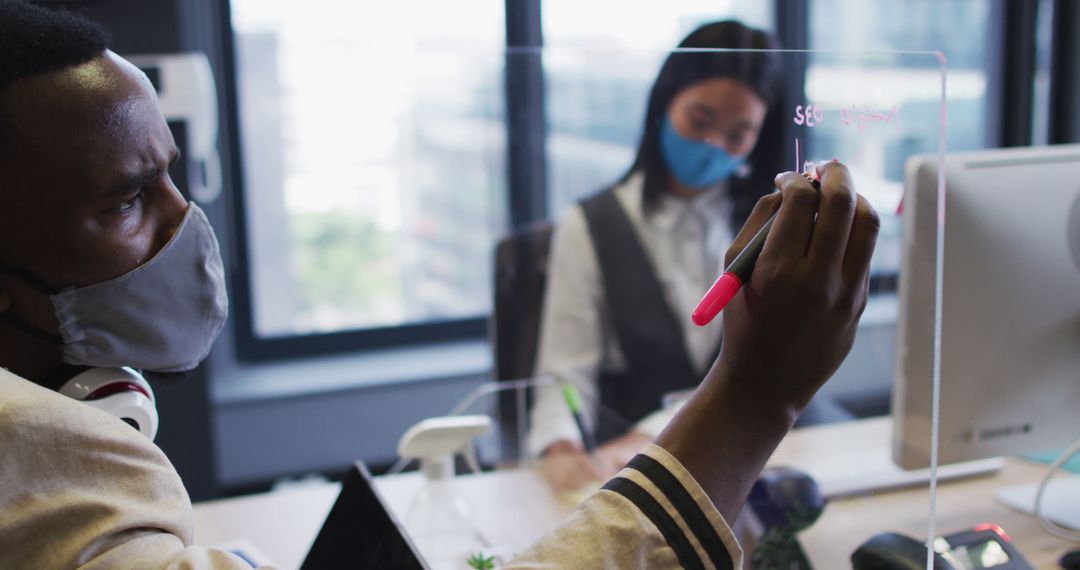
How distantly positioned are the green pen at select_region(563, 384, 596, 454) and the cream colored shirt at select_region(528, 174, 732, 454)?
0.01 metres

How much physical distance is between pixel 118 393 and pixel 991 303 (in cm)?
99

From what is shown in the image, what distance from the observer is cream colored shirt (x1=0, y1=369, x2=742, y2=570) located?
58cm

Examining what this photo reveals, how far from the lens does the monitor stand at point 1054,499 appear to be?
1.36m

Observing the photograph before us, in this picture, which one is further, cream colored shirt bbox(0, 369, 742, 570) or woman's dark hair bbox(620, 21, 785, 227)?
woman's dark hair bbox(620, 21, 785, 227)

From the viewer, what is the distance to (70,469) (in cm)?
60

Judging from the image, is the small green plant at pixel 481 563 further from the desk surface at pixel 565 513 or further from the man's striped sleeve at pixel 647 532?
the man's striped sleeve at pixel 647 532

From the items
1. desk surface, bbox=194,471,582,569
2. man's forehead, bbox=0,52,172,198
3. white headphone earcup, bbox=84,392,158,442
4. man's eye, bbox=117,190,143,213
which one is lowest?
desk surface, bbox=194,471,582,569

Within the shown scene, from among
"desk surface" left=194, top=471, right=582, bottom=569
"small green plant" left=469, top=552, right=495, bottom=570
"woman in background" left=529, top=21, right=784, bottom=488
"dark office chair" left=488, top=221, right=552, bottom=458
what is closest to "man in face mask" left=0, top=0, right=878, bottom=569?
"small green plant" left=469, top=552, right=495, bottom=570

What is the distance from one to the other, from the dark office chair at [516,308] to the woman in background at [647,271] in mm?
23

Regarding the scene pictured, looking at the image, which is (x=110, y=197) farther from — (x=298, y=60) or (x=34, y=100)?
(x=298, y=60)

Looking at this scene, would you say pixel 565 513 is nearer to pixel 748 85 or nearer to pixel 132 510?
pixel 748 85

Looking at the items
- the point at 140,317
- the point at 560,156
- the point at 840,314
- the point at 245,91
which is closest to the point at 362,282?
the point at 245,91

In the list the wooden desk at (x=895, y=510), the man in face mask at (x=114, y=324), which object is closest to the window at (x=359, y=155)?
the wooden desk at (x=895, y=510)

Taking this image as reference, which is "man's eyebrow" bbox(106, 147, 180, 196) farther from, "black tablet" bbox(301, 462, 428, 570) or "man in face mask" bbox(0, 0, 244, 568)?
"black tablet" bbox(301, 462, 428, 570)
